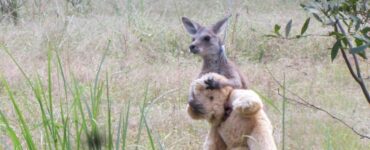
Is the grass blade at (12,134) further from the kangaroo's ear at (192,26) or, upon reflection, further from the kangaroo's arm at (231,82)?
the kangaroo's ear at (192,26)

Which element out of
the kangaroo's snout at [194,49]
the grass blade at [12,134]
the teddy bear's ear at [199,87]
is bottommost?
the kangaroo's snout at [194,49]

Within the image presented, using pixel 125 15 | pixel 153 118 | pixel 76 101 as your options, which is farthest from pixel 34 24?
pixel 76 101

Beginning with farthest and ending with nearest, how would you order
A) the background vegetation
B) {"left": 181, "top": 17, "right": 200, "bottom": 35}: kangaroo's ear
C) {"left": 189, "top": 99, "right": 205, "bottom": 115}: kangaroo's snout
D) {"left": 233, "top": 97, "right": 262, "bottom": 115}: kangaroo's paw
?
the background vegetation < {"left": 181, "top": 17, "right": 200, "bottom": 35}: kangaroo's ear < {"left": 189, "top": 99, "right": 205, "bottom": 115}: kangaroo's snout < {"left": 233, "top": 97, "right": 262, "bottom": 115}: kangaroo's paw

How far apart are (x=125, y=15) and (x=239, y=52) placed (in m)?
1.82

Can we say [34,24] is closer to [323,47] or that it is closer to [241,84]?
[323,47]

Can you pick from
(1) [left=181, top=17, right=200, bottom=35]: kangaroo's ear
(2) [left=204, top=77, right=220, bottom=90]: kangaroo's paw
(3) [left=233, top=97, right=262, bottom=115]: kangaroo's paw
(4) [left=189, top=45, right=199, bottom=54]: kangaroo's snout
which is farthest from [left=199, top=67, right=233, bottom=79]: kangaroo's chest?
(1) [left=181, top=17, right=200, bottom=35]: kangaroo's ear

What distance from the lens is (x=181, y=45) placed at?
7.51 meters

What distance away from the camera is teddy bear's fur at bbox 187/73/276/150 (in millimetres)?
2490

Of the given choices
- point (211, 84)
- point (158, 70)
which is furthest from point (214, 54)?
point (158, 70)

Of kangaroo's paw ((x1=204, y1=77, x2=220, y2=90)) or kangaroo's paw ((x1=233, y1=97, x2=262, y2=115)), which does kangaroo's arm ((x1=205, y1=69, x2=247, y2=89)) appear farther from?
kangaroo's paw ((x1=233, y1=97, x2=262, y2=115))

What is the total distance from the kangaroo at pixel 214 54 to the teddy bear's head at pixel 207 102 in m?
0.02

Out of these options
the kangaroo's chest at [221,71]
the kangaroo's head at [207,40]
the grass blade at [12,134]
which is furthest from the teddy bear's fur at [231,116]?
the kangaroo's head at [207,40]

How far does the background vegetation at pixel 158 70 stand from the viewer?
14.4 feet

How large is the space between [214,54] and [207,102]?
3.35ft
